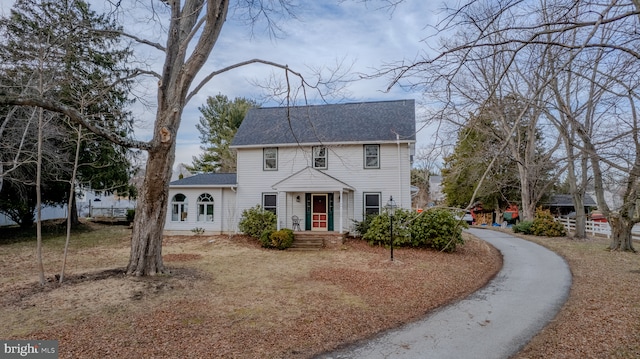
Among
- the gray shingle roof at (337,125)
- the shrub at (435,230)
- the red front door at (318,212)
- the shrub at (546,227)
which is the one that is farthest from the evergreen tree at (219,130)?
the shrub at (546,227)

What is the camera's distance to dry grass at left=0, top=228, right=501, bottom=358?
487cm

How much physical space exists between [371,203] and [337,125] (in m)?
4.44

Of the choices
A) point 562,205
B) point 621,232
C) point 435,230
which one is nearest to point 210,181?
point 435,230

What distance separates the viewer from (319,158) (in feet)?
55.8

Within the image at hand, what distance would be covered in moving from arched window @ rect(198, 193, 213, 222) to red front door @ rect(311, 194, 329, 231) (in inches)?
218

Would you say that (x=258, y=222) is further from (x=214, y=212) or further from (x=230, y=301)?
(x=230, y=301)

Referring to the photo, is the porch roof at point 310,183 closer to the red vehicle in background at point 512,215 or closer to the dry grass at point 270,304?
the dry grass at point 270,304

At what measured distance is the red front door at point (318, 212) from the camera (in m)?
16.7

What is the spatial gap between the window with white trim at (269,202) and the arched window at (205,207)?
3033mm

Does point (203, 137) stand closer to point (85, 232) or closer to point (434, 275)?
point (85, 232)

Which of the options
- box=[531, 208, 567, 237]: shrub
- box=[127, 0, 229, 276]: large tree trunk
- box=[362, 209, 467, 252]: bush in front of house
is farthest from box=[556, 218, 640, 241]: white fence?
box=[127, 0, 229, 276]: large tree trunk

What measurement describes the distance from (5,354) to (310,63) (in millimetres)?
7106

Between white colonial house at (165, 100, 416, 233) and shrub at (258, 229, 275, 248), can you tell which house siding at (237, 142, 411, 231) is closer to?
white colonial house at (165, 100, 416, 233)

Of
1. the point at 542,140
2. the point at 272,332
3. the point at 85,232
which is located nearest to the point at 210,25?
the point at 272,332
